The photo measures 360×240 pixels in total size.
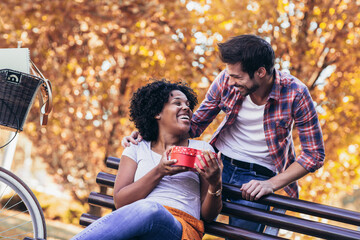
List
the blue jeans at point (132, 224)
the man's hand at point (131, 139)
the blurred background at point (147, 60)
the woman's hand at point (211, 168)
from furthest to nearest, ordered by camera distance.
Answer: the blurred background at point (147, 60)
the man's hand at point (131, 139)
the woman's hand at point (211, 168)
the blue jeans at point (132, 224)

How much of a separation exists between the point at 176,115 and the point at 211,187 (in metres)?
0.51

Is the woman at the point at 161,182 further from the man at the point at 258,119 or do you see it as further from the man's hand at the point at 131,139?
the man at the point at 258,119

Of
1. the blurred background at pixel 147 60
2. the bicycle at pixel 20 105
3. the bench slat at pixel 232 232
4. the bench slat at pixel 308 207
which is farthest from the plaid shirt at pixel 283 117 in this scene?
the blurred background at pixel 147 60

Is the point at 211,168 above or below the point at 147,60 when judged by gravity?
below

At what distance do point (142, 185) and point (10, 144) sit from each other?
1019 mm

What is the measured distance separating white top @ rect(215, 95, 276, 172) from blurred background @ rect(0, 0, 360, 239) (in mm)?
1614

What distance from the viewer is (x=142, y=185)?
88.0 inches

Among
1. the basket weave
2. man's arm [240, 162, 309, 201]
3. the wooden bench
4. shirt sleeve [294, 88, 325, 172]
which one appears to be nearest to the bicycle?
the basket weave

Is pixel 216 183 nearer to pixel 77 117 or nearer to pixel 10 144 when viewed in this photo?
pixel 10 144

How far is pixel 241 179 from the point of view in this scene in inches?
104

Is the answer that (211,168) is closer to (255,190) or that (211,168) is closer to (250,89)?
(255,190)

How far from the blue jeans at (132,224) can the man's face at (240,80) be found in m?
0.92

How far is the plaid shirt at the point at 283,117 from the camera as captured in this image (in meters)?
2.51

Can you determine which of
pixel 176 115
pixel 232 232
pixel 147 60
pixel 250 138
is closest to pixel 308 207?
pixel 232 232
